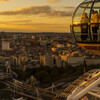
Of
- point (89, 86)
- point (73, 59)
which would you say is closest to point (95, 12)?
point (89, 86)

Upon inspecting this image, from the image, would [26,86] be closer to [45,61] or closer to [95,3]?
[45,61]

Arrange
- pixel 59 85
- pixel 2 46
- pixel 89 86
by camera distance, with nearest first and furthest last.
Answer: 1. pixel 89 86
2. pixel 59 85
3. pixel 2 46

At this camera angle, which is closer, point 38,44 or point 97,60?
point 97,60

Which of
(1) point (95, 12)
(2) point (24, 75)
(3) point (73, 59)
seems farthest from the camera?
(3) point (73, 59)

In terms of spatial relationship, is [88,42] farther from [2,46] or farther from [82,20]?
[2,46]

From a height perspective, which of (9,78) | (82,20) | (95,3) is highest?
(95,3)

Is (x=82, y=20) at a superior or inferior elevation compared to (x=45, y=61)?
superior

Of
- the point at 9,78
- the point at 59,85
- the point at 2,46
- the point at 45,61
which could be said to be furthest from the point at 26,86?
the point at 2,46
